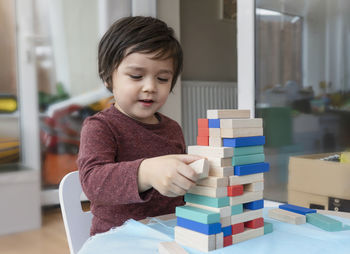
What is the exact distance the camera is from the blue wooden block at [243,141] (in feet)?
1.81

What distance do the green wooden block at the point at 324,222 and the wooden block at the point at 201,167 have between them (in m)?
0.24

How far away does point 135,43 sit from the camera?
771mm

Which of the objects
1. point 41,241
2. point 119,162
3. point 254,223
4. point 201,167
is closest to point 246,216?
point 254,223

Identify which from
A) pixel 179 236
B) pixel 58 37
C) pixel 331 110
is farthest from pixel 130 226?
pixel 58 37

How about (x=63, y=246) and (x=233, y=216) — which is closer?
(x=233, y=216)

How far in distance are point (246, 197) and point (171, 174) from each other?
0.45 ft

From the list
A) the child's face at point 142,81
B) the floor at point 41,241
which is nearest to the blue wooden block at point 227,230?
the child's face at point 142,81

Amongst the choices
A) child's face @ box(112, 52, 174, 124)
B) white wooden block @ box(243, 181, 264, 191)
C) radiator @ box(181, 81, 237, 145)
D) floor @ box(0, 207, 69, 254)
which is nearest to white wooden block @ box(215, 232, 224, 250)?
white wooden block @ box(243, 181, 264, 191)

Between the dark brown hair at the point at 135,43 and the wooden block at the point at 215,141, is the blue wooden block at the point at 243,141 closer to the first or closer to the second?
the wooden block at the point at 215,141

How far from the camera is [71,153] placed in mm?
2568

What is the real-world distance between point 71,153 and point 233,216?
85.5 inches

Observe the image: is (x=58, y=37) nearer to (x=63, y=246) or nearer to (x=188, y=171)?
(x=63, y=246)

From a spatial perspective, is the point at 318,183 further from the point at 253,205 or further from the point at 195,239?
the point at 195,239

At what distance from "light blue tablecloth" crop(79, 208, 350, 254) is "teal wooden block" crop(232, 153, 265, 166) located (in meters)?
0.12
